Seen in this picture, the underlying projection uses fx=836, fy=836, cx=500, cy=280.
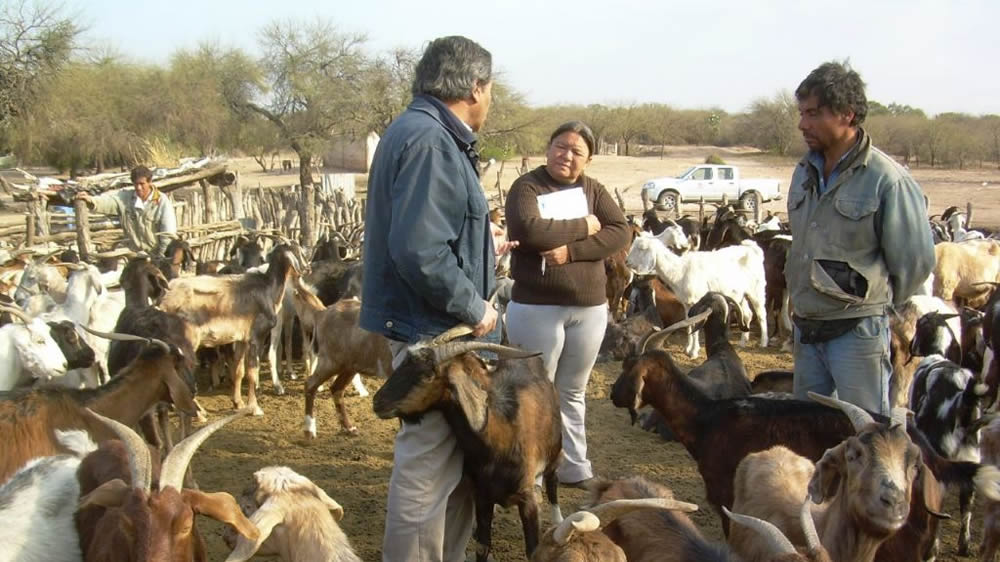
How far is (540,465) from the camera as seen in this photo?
437cm

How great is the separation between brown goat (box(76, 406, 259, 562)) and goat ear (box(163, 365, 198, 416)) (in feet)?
6.55

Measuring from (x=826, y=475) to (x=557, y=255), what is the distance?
1.90 m

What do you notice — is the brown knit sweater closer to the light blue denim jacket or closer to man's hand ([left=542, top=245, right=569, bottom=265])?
man's hand ([left=542, top=245, right=569, bottom=265])

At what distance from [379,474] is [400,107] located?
25.1 meters

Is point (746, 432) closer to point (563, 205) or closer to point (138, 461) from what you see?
point (563, 205)

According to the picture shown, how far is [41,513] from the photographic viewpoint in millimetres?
→ 3705

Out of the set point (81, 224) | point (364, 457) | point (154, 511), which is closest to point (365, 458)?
point (364, 457)

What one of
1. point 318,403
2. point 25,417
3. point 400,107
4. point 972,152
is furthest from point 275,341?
point 972,152

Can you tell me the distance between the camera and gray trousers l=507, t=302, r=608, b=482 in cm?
488

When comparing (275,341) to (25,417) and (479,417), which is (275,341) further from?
(479,417)

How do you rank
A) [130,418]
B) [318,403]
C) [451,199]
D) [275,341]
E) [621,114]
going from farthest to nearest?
[621,114], [275,341], [318,403], [130,418], [451,199]

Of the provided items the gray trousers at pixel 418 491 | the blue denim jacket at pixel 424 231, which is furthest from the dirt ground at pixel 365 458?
the blue denim jacket at pixel 424 231

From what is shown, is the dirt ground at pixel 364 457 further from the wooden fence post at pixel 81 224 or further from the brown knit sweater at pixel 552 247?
the wooden fence post at pixel 81 224

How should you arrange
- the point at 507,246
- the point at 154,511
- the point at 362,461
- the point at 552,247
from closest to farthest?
the point at 154,511 < the point at 507,246 < the point at 552,247 < the point at 362,461
